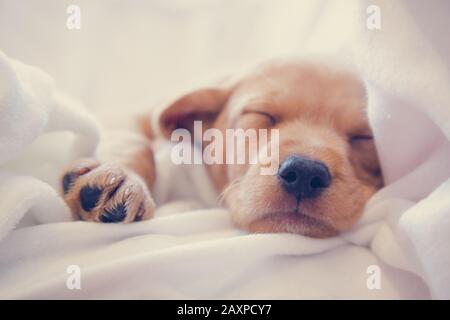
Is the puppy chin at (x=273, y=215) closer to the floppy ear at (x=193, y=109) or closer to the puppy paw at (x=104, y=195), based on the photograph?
the puppy paw at (x=104, y=195)

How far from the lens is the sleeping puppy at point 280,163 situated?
33.7 inches

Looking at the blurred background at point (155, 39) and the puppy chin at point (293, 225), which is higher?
the blurred background at point (155, 39)

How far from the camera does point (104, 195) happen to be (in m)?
0.83

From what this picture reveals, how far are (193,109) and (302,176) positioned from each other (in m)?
0.51

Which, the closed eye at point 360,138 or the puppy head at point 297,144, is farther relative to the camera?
the closed eye at point 360,138

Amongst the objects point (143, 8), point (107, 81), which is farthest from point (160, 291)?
point (143, 8)

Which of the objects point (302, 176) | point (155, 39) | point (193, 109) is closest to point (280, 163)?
point (302, 176)

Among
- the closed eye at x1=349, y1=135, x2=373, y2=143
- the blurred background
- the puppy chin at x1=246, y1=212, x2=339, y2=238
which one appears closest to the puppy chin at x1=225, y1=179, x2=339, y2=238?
the puppy chin at x1=246, y1=212, x2=339, y2=238

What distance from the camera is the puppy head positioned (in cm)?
89

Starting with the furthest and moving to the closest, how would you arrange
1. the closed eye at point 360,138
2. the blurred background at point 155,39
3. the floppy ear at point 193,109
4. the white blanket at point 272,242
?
the blurred background at point 155,39 < the floppy ear at point 193,109 < the closed eye at point 360,138 < the white blanket at point 272,242

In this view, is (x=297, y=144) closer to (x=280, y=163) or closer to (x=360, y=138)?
(x=280, y=163)

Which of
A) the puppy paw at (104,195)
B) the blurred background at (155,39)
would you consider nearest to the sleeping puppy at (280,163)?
the puppy paw at (104,195)

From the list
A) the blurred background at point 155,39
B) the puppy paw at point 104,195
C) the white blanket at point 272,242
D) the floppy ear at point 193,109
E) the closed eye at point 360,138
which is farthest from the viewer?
the blurred background at point 155,39

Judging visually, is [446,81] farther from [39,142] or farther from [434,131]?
[39,142]
